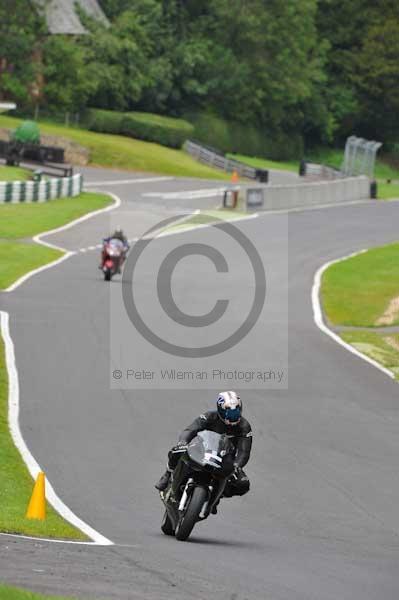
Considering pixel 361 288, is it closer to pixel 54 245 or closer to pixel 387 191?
pixel 54 245

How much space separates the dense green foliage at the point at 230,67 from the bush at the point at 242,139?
127 mm

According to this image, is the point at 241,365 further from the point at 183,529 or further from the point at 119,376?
the point at 183,529

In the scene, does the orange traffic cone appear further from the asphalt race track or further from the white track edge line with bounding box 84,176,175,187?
the white track edge line with bounding box 84,176,175,187

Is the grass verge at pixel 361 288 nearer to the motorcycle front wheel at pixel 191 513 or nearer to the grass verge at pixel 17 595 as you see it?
the motorcycle front wheel at pixel 191 513

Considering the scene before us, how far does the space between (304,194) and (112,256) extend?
110 feet

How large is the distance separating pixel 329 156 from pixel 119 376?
9483 cm

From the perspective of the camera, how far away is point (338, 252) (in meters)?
52.7

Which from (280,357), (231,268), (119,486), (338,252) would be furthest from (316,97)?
(119,486)

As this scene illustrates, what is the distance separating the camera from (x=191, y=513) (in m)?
13.3

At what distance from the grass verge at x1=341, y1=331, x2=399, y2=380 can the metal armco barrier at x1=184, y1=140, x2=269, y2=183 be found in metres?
50.0

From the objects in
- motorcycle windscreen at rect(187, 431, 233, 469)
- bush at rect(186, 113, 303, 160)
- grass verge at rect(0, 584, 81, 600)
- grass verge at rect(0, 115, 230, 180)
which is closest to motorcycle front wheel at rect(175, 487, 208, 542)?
motorcycle windscreen at rect(187, 431, 233, 469)

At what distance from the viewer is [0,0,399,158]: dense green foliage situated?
91375mm

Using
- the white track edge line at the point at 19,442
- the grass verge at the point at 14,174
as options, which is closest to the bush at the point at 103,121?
the grass verge at the point at 14,174

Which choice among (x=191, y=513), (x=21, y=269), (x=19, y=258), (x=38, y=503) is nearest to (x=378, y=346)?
(x=21, y=269)
